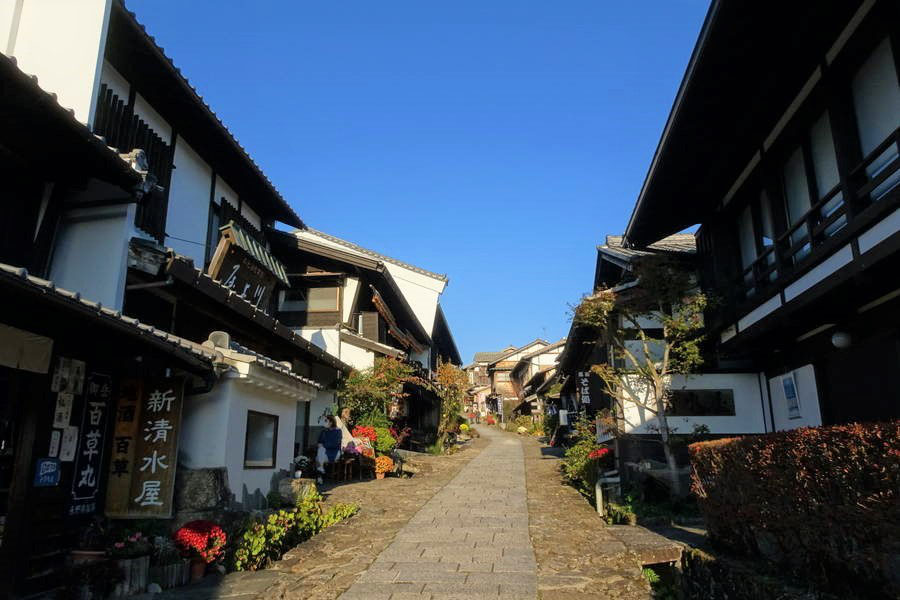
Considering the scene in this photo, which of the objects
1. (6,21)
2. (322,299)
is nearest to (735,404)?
(322,299)

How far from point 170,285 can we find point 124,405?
8.07ft

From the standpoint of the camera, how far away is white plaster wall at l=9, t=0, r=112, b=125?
9.28m

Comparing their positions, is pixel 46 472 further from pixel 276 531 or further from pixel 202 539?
pixel 276 531

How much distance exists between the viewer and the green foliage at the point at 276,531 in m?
7.52

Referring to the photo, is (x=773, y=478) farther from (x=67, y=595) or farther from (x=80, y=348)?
(x=80, y=348)

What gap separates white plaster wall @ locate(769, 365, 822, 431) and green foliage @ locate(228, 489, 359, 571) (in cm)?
799

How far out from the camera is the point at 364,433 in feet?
54.8

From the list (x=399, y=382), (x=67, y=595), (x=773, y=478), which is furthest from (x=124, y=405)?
(x=399, y=382)

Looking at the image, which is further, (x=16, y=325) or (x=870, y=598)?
(x=16, y=325)

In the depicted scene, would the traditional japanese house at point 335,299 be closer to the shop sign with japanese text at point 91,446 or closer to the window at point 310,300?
the window at point 310,300

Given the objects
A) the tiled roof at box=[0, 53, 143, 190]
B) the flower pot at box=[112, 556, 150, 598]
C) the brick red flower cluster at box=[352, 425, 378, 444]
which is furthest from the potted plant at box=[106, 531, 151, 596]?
the brick red flower cluster at box=[352, 425, 378, 444]

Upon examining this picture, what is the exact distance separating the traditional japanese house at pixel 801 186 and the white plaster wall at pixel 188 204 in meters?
9.48

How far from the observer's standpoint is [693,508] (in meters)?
11.1

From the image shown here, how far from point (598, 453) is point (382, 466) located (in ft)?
19.2
